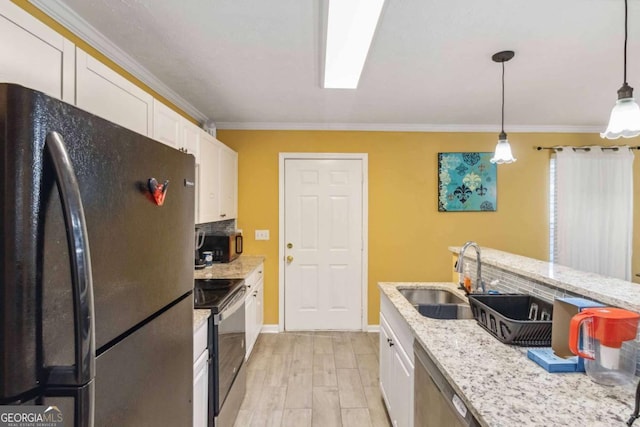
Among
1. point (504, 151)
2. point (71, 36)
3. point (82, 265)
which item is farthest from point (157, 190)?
point (504, 151)

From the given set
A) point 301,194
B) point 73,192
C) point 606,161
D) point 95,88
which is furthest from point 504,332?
point 606,161

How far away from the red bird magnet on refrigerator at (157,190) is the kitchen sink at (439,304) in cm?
158

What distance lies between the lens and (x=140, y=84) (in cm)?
225

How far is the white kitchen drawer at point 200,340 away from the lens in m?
1.53

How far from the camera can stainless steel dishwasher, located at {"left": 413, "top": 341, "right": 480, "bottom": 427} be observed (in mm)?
987

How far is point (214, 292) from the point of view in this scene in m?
2.05

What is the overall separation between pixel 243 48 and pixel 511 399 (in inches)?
83.4

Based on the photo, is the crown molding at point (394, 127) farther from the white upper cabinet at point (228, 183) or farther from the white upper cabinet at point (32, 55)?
the white upper cabinet at point (32, 55)

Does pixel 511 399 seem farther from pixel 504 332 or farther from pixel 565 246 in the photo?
pixel 565 246

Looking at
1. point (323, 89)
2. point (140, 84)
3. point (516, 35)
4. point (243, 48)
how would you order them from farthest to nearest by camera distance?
1. point (323, 89)
2. point (140, 84)
3. point (243, 48)
4. point (516, 35)

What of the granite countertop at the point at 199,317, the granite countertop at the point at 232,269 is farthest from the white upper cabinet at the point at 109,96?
the granite countertop at the point at 232,269

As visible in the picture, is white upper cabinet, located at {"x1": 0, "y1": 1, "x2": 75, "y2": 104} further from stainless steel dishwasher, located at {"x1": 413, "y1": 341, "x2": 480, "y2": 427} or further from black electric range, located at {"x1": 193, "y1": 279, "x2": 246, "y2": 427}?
stainless steel dishwasher, located at {"x1": 413, "y1": 341, "x2": 480, "y2": 427}

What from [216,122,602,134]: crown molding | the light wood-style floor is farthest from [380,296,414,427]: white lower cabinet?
[216,122,602,134]: crown molding

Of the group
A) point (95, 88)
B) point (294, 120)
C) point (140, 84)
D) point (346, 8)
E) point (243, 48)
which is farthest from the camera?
point (294, 120)
